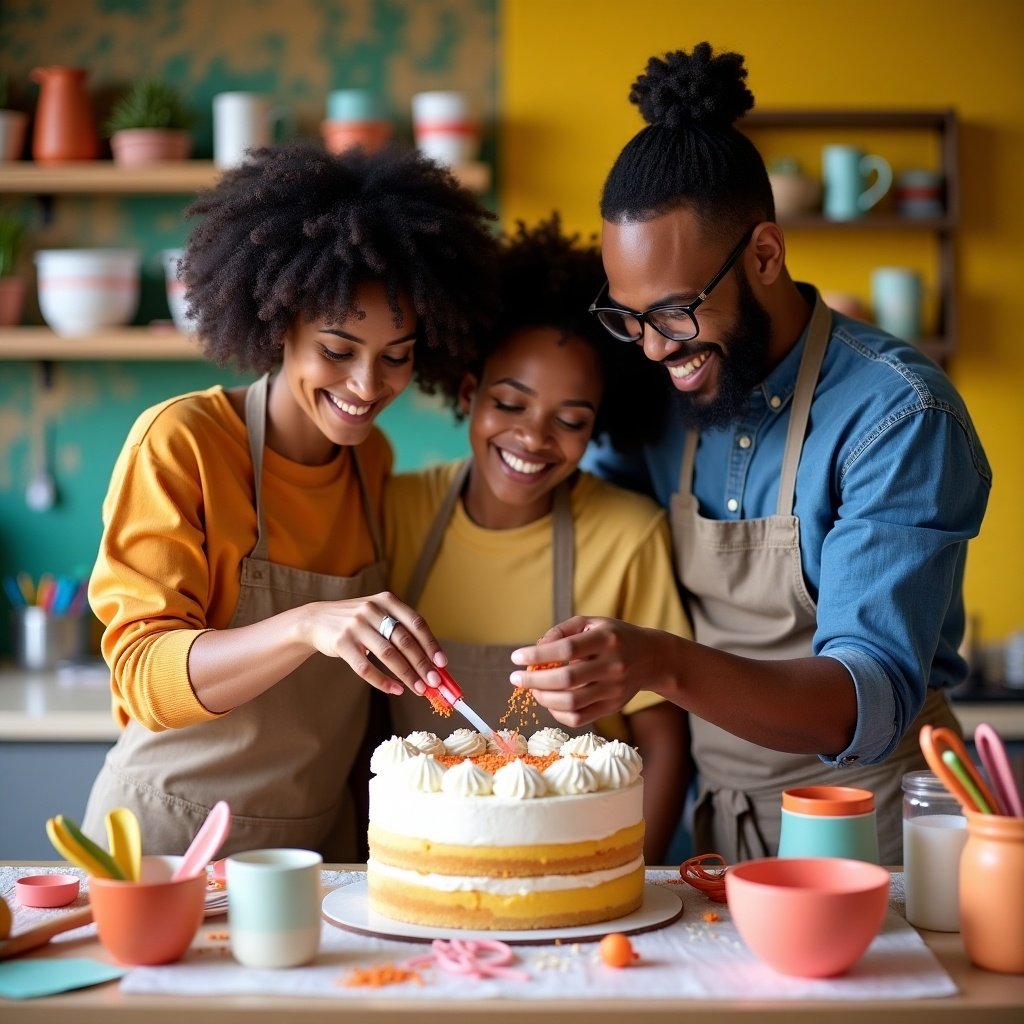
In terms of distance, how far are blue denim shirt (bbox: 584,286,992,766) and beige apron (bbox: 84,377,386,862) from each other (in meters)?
0.66

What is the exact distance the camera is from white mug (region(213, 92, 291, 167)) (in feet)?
10.8

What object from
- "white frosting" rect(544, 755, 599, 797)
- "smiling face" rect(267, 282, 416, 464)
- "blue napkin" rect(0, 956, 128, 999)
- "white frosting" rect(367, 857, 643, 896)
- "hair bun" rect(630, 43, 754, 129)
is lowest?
Answer: "blue napkin" rect(0, 956, 128, 999)

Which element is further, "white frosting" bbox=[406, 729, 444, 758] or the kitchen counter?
the kitchen counter

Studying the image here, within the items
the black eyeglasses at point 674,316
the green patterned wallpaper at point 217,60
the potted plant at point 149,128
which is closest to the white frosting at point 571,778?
the black eyeglasses at point 674,316

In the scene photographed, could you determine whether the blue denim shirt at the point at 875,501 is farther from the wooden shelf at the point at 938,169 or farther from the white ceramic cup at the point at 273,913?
the wooden shelf at the point at 938,169

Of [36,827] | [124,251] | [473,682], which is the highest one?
[124,251]

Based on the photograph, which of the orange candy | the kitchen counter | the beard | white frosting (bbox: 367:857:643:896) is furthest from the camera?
the kitchen counter

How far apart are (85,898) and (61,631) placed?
200 cm

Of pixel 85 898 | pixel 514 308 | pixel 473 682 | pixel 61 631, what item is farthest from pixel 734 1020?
pixel 61 631

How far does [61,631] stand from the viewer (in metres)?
3.38

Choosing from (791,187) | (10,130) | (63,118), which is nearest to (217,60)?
(63,118)

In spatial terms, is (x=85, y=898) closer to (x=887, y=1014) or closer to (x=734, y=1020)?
(x=734, y=1020)

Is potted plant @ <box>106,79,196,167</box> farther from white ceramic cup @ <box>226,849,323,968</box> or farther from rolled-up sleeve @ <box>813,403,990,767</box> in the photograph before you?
white ceramic cup @ <box>226,849,323,968</box>

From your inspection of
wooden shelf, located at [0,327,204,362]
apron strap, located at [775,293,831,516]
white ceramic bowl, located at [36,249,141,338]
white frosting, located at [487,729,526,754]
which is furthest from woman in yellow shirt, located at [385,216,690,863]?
white ceramic bowl, located at [36,249,141,338]
